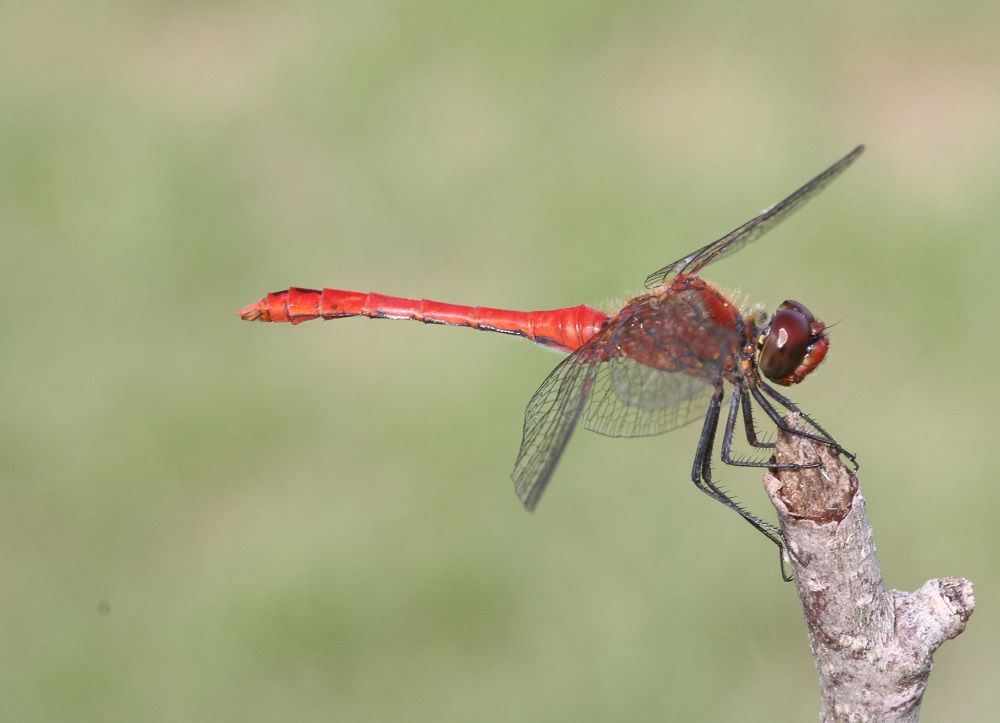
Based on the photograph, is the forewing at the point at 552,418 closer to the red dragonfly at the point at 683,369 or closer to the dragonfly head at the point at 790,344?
the red dragonfly at the point at 683,369

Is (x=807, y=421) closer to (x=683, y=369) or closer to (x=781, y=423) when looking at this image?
(x=781, y=423)

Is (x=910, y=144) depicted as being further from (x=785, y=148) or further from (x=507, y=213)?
(x=507, y=213)

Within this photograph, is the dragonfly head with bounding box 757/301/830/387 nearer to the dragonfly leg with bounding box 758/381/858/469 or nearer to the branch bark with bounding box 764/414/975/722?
the dragonfly leg with bounding box 758/381/858/469

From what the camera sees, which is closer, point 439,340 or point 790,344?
point 790,344

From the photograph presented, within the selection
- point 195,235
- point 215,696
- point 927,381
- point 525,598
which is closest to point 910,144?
point 927,381

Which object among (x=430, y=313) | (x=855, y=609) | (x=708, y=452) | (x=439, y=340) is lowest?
(x=855, y=609)

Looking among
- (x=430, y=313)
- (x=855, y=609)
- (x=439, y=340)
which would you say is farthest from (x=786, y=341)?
(x=439, y=340)
